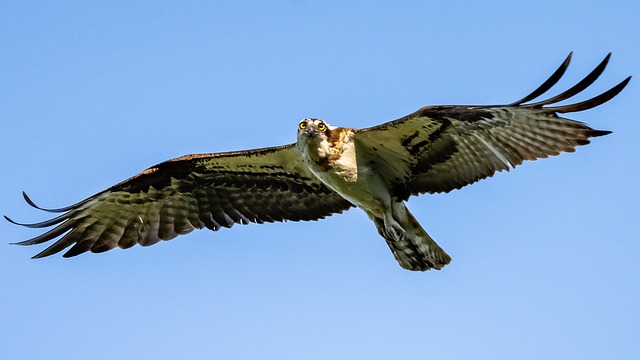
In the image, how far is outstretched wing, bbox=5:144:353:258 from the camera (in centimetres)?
1221

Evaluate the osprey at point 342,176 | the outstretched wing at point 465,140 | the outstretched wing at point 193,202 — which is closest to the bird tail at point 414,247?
the osprey at point 342,176

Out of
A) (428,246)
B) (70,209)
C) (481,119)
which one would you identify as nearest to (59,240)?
(70,209)

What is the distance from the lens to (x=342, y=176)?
Result: 11.2 m

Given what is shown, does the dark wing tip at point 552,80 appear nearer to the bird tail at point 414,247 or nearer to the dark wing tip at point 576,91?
the dark wing tip at point 576,91

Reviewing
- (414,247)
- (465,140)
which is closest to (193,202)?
(414,247)

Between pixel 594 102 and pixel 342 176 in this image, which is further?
pixel 342 176

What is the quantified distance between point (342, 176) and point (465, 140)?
1362 mm

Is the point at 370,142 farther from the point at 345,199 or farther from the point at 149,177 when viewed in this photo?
→ the point at 149,177

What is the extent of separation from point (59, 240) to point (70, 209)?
1.77ft

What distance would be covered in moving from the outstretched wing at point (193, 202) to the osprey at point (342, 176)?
12 millimetres

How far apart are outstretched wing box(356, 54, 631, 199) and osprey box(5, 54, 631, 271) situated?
10 mm

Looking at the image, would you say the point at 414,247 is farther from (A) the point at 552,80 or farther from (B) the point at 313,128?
(A) the point at 552,80

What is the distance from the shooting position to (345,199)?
12.2 metres

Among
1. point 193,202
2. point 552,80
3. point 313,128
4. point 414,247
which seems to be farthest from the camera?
point 193,202
